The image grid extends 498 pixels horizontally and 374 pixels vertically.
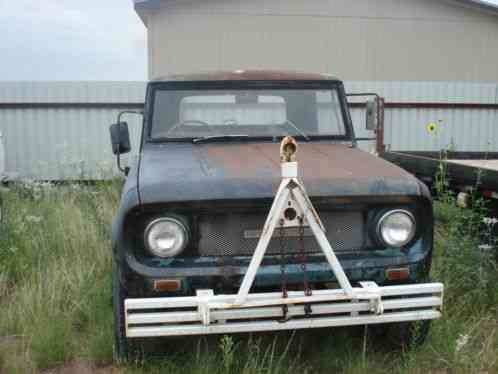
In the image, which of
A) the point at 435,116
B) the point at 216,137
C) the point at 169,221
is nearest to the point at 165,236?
the point at 169,221

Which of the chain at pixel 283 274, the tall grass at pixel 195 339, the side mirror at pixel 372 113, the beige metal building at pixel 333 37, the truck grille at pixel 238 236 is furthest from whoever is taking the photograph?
the beige metal building at pixel 333 37

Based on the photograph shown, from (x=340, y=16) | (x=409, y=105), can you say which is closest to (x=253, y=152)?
(x=409, y=105)

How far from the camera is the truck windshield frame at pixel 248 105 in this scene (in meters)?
3.84

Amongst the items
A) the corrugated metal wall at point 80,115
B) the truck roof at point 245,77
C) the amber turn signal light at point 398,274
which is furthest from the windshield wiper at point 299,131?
the corrugated metal wall at point 80,115

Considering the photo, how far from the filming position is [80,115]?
9.77 meters

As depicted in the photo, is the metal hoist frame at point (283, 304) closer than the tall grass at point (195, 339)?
Yes

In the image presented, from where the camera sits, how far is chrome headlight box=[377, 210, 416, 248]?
2715 mm

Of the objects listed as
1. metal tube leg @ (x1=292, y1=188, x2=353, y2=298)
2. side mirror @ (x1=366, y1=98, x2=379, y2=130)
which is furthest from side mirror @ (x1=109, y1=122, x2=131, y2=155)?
metal tube leg @ (x1=292, y1=188, x2=353, y2=298)

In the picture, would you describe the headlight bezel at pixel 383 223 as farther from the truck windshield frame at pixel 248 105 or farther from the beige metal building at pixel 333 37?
the beige metal building at pixel 333 37

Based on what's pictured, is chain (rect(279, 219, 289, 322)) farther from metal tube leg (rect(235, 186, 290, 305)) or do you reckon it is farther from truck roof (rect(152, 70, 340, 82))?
truck roof (rect(152, 70, 340, 82))

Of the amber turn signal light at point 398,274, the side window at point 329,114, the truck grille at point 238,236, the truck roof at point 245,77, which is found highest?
the truck roof at point 245,77

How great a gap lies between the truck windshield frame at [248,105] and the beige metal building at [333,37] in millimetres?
7437

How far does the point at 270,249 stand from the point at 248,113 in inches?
64.0

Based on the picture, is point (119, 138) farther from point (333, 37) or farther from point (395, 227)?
point (333, 37)
